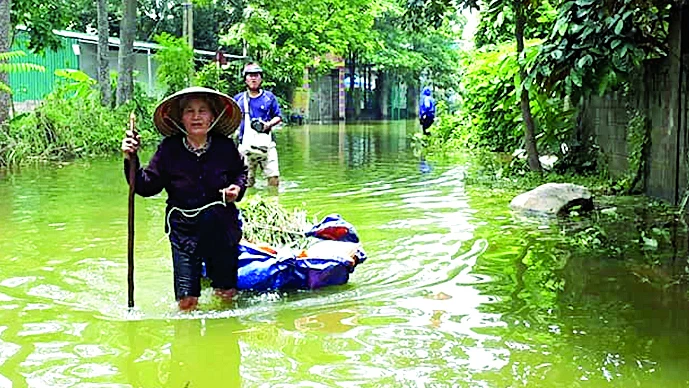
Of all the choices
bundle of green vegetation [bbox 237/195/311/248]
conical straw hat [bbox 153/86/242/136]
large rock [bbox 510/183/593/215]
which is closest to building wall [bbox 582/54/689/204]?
large rock [bbox 510/183/593/215]

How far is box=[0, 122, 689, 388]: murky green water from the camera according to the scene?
443 centimetres

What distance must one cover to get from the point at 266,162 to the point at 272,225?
5.00m

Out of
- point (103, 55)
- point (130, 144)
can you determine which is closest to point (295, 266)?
point (130, 144)

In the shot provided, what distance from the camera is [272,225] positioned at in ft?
22.8

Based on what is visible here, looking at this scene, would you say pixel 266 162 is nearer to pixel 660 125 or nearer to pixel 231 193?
pixel 660 125

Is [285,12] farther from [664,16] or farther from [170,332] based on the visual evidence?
[170,332]

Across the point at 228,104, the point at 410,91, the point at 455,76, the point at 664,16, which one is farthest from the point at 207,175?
the point at 410,91

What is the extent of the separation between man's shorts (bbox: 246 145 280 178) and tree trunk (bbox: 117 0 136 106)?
10.5m

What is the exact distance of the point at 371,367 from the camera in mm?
4488

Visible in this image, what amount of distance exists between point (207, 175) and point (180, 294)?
790mm

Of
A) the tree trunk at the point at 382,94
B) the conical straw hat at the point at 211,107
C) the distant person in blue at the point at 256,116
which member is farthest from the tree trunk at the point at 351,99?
the conical straw hat at the point at 211,107

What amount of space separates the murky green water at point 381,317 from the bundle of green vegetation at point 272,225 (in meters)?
0.62

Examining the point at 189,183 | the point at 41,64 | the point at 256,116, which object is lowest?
the point at 189,183

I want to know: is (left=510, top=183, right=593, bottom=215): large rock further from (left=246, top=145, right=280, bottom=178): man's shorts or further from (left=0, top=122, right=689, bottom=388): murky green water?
(left=246, top=145, right=280, bottom=178): man's shorts
